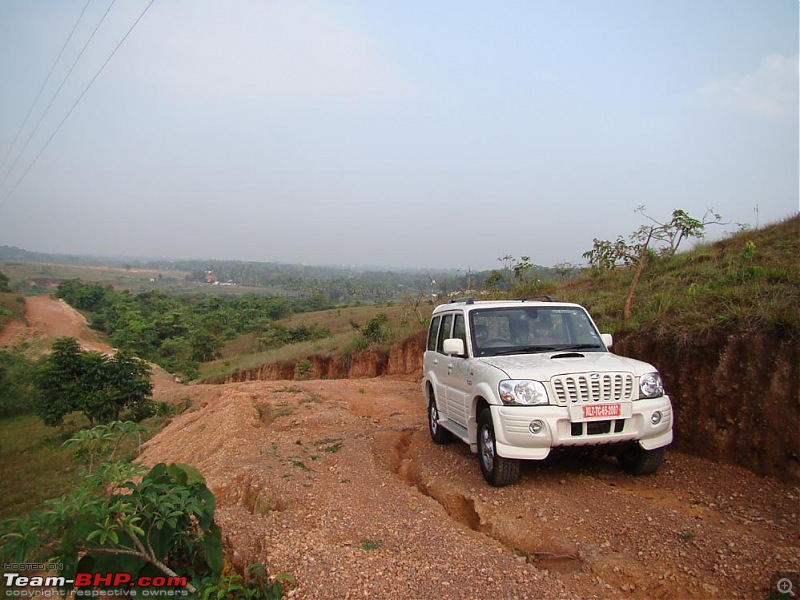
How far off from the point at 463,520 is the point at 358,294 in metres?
95.1

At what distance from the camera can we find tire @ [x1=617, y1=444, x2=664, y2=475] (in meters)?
5.43

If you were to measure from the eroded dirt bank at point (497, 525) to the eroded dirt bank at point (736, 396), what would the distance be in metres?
0.23

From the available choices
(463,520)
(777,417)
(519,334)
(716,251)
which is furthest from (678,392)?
(716,251)

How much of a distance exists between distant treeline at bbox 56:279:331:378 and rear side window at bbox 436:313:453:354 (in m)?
20.8

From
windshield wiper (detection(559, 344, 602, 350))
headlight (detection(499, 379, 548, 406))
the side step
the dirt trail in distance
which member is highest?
windshield wiper (detection(559, 344, 602, 350))

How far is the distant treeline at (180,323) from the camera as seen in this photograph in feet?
143

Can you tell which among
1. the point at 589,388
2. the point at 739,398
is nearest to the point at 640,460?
the point at 589,388

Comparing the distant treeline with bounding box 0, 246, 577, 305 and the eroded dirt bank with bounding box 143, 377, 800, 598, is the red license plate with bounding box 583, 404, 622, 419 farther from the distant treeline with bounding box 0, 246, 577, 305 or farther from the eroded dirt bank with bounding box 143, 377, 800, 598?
the distant treeline with bounding box 0, 246, 577, 305

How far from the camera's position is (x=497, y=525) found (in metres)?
4.66

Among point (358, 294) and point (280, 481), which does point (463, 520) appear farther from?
point (358, 294)

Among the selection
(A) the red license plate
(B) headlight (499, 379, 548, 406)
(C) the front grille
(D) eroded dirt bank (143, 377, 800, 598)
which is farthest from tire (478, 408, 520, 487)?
(A) the red license plate

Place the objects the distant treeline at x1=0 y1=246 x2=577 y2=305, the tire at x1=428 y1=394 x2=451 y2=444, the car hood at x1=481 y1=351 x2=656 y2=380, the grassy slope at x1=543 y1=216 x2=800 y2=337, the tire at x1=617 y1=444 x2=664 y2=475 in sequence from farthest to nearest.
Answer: the distant treeline at x1=0 y1=246 x2=577 y2=305 → the tire at x1=428 y1=394 x2=451 y2=444 → the grassy slope at x1=543 y1=216 x2=800 y2=337 → the tire at x1=617 y1=444 x2=664 y2=475 → the car hood at x1=481 y1=351 x2=656 y2=380

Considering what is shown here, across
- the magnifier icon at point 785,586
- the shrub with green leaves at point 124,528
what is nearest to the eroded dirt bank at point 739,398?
the magnifier icon at point 785,586

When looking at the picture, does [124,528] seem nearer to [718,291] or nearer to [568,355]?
[568,355]
